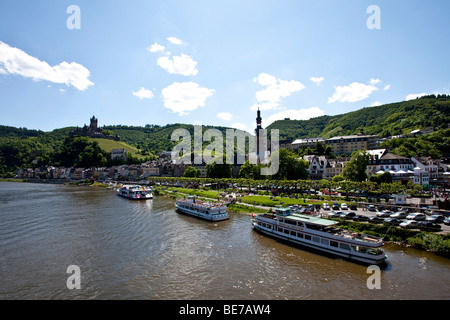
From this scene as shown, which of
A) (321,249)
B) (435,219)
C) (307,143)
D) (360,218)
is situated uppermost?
(307,143)

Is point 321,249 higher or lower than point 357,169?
lower

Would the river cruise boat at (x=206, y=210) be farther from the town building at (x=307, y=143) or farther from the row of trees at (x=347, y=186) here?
the town building at (x=307, y=143)

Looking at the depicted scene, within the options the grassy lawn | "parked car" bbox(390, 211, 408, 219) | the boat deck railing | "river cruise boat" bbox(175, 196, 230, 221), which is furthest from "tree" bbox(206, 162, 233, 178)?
the boat deck railing

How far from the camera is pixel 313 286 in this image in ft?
70.4

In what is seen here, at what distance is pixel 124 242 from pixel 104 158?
7324 inches

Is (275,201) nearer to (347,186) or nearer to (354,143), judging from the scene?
(347,186)

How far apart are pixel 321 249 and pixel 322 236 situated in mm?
1570

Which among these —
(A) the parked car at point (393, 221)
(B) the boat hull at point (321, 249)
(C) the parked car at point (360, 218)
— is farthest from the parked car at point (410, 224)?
(B) the boat hull at point (321, 249)

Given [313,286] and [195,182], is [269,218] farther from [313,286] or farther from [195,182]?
[195,182]

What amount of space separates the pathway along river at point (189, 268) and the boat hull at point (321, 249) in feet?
3.32

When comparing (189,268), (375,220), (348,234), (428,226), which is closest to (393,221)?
(375,220)

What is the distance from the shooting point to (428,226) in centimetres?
3177

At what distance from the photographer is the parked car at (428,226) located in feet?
101

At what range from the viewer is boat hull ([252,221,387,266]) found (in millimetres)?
24939
